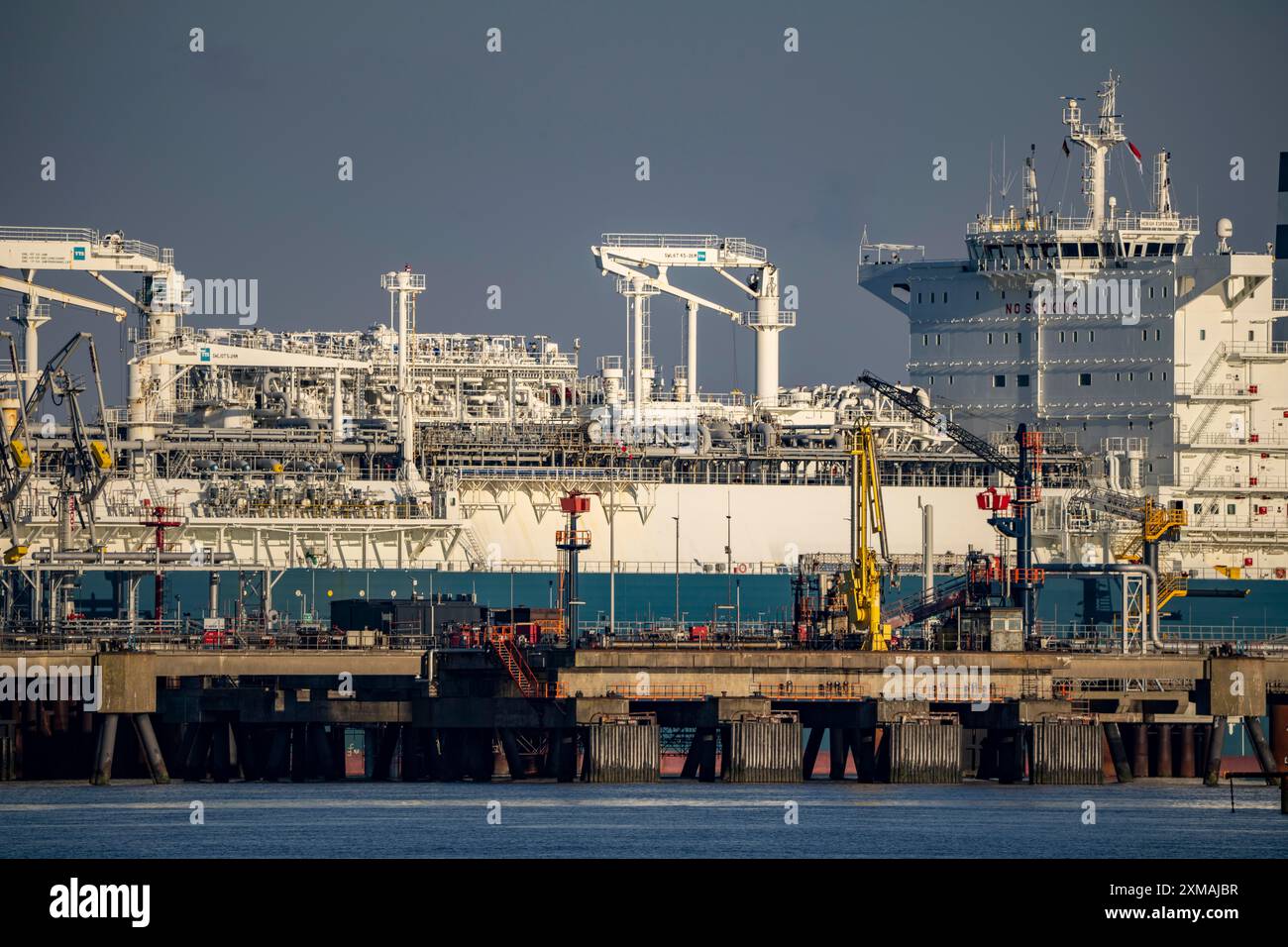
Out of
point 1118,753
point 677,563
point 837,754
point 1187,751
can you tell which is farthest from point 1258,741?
point 677,563

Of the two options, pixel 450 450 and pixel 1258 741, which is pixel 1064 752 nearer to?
pixel 1258 741

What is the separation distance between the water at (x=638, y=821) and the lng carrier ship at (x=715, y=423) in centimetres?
2866

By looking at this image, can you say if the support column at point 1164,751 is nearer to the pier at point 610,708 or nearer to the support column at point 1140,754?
the support column at point 1140,754

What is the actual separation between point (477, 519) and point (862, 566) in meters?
29.0

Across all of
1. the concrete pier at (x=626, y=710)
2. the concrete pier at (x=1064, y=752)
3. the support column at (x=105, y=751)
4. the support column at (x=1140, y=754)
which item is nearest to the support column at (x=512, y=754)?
the concrete pier at (x=626, y=710)

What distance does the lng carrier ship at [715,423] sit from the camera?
9712 cm

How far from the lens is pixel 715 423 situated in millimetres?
105938

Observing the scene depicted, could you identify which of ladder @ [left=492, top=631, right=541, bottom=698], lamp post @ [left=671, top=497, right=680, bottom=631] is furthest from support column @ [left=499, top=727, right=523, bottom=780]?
lamp post @ [left=671, top=497, right=680, bottom=631]

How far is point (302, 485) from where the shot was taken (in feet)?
318

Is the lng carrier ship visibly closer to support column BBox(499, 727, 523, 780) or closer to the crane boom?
the crane boom

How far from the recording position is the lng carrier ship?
9712 cm

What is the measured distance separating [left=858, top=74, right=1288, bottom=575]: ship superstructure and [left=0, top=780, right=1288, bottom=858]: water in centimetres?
3580
